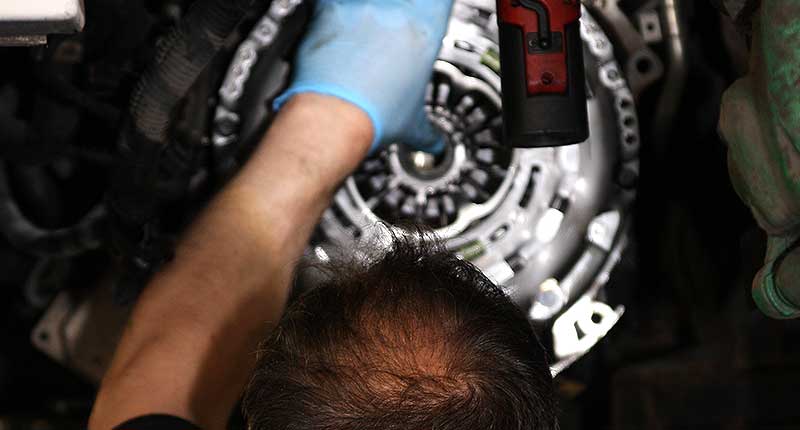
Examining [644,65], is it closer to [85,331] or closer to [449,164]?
[449,164]

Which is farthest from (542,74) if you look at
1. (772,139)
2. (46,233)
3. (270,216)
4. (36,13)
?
(46,233)

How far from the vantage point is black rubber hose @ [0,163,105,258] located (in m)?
1.36

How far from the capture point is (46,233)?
138cm

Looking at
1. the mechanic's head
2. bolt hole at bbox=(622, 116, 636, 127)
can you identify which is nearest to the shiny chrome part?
bolt hole at bbox=(622, 116, 636, 127)

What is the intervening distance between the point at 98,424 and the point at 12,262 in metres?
0.60

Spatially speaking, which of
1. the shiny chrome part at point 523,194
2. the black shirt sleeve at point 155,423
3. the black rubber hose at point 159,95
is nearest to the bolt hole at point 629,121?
the shiny chrome part at point 523,194

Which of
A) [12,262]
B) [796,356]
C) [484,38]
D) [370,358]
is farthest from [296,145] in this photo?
[796,356]

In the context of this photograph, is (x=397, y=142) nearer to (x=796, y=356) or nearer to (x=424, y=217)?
(x=424, y=217)

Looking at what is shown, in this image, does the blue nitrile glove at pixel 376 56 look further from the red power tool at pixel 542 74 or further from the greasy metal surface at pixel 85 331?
the greasy metal surface at pixel 85 331

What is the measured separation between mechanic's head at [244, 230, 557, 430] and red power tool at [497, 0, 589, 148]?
226 millimetres

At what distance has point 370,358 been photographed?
2.30 feet

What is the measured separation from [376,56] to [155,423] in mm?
486

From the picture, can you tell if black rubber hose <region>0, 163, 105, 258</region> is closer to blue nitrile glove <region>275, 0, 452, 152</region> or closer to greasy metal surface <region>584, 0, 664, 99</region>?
blue nitrile glove <region>275, 0, 452, 152</region>

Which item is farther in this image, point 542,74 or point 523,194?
point 523,194
